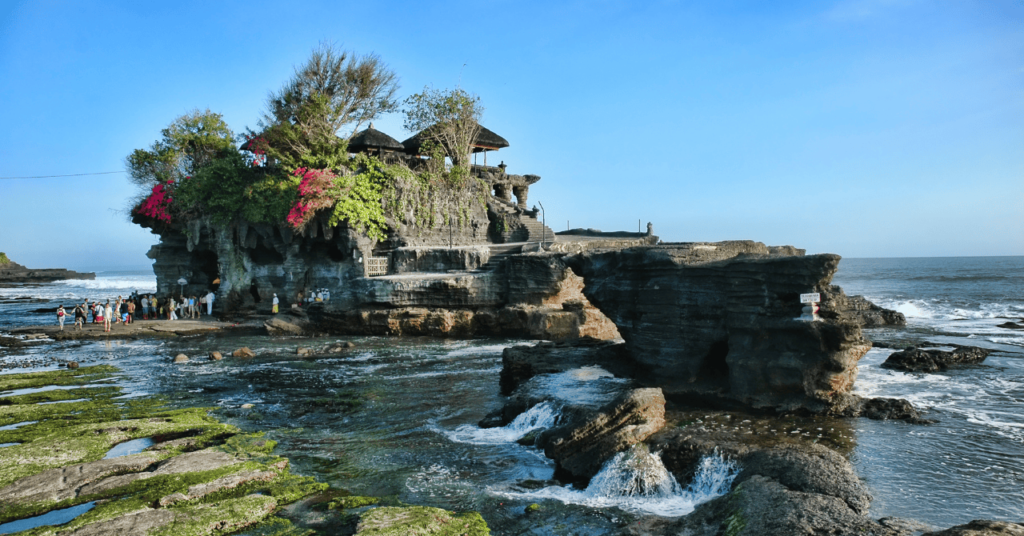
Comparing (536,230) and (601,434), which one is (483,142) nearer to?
(536,230)

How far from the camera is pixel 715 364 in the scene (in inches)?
456

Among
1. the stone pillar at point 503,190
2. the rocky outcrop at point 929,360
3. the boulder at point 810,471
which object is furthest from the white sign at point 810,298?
the stone pillar at point 503,190

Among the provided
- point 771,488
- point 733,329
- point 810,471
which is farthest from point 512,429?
point 810,471

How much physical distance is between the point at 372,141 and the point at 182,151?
10.8 meters

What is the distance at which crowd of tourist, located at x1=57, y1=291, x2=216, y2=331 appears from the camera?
2777 centimetres

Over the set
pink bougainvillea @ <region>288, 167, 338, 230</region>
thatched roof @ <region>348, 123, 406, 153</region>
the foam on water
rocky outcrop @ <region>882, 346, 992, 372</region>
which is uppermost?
thatched roof @ <region>348, 123, 406, 153</region>

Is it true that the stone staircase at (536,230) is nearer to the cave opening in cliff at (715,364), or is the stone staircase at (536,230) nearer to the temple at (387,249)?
the temple at (387,249)

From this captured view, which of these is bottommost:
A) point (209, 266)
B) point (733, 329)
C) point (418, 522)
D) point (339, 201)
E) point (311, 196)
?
point (418, 522)

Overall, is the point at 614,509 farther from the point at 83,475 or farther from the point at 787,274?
the point at 83,475

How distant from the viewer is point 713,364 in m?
11.6

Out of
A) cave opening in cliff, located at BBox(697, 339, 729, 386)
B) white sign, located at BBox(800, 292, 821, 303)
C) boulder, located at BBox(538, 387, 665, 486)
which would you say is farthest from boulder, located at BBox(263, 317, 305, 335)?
white sign, located at BBox(800, 292, 821, 303)

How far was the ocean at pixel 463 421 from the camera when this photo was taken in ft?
24.2

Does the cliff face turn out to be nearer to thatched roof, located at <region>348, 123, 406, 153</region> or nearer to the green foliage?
the green foliage

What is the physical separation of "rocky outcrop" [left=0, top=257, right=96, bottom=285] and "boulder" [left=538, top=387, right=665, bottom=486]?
346ft
